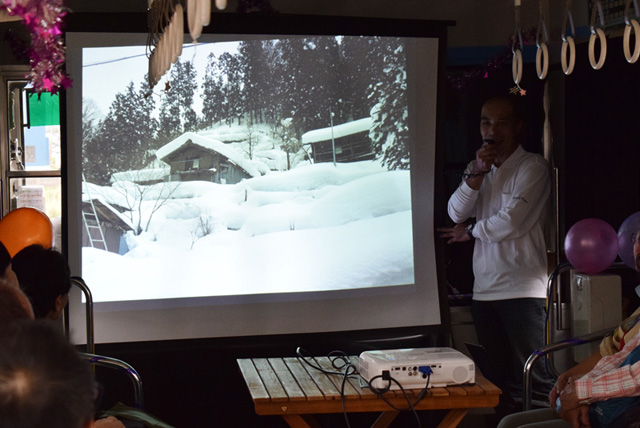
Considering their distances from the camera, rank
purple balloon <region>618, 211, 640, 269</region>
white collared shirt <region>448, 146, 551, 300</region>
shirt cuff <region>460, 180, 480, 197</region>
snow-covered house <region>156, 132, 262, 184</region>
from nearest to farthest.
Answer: purple balloon <region>618, 211, 640, 269</region> < snow-covered house <region>156, 132, 262, 184</region> < white collared shirt <region>448, 146, 551, 300</region> < shirt cuff <region>460, 180, 480, 197</region>

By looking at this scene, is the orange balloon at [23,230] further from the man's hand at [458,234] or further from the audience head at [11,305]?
the man's hand at [458,234]

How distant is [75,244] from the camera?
384cm

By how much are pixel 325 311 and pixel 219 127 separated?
3.57ft

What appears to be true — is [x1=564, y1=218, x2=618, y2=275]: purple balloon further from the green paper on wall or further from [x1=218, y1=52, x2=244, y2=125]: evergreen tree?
the green paper on wall

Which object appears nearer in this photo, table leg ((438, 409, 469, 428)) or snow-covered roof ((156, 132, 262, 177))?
table leg ((438, 409, 469, 428))

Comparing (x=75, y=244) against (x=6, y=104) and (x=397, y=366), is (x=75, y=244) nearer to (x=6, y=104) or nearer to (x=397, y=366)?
(x=6, y=104)

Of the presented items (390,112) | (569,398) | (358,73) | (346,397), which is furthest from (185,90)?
(569,398)

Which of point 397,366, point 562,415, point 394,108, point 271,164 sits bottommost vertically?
point 562,415

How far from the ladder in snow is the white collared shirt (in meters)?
1.92

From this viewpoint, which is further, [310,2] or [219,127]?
[310,2]

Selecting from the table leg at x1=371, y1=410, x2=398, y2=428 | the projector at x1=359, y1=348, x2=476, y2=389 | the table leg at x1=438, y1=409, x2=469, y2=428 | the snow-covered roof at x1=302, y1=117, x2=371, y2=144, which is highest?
the snow-covered roof at x1=302, y1=117, x2=371, y2=144

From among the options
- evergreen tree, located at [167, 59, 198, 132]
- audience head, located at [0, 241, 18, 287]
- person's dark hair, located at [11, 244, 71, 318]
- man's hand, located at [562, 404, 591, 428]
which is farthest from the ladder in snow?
man's hand, located at [562, 404, 591, 428]

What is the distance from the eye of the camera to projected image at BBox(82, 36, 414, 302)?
3.88 metres

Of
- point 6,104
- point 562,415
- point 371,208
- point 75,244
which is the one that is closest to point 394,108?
point 371,208
